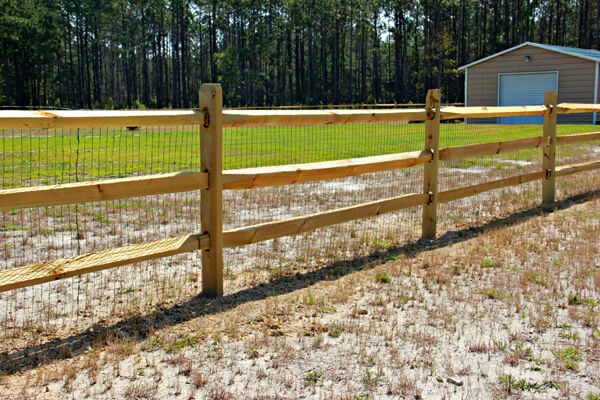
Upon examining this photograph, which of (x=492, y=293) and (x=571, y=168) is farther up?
(x=571, y=168)

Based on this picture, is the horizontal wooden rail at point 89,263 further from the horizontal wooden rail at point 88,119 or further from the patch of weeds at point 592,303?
the patch of weeds at point 592,303

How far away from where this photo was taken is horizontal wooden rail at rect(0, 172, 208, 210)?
3.99 metres

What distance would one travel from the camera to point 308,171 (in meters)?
5.80

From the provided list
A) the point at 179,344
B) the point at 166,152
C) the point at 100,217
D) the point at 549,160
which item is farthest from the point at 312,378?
the point at 166,152

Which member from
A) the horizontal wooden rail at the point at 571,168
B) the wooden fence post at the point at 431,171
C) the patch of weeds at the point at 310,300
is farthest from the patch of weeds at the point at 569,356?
the horizontal wooden rail at the point at 571,168

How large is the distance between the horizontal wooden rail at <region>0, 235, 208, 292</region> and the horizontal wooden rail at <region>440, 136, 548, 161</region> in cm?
351

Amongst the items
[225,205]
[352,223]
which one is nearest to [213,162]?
[352,223]

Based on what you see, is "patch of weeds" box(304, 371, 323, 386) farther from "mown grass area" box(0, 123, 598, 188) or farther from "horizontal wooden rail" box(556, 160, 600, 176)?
"horizontal wooden rail" box(556, 160, 600, 176)

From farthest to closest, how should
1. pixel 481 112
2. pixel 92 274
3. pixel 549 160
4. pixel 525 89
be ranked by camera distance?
pixel 525 89
pixel 549 160
pixel 481 112
pixel 92 274

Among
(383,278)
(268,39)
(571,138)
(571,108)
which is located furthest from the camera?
(268,39)

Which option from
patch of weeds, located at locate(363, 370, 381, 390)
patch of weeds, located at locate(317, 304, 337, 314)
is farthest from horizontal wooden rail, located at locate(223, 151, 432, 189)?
patch of weeds, located at locate(363, 370, 381, 390)

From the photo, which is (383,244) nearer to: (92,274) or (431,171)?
(431,171)

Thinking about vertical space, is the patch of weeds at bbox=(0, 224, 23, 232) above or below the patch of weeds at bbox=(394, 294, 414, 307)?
above

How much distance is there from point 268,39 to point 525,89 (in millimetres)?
46930
